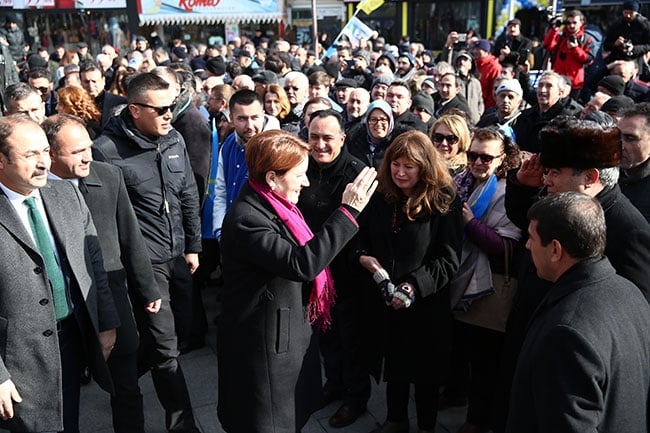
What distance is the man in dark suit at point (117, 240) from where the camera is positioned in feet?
9.57

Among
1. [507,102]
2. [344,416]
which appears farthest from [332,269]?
[507,102]

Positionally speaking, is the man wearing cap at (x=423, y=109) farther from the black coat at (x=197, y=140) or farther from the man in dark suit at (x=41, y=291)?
the man in dark suit at (x=41, y=291)

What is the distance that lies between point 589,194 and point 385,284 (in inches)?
44.2

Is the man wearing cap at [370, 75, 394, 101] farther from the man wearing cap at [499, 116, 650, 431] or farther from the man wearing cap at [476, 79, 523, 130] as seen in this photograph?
the man wearing cap at [499, 116, 650, 431]

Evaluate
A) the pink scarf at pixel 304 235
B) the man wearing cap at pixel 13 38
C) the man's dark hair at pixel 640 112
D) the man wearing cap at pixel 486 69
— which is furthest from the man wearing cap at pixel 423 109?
the man wearing cap at pixel 13 38

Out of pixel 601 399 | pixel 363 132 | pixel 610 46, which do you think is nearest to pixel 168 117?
pixel 363 132

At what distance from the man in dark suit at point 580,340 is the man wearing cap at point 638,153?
1.32 m

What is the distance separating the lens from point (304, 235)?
8.97ft

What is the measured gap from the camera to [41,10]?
77.0 ft

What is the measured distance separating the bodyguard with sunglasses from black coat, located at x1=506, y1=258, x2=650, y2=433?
2138mm

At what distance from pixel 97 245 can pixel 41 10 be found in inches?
960

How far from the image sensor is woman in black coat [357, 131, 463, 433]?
3.20 metres

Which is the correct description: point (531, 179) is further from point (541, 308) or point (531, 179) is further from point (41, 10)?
point (41, 10)

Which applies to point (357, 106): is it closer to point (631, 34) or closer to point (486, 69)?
point (486, 69)
